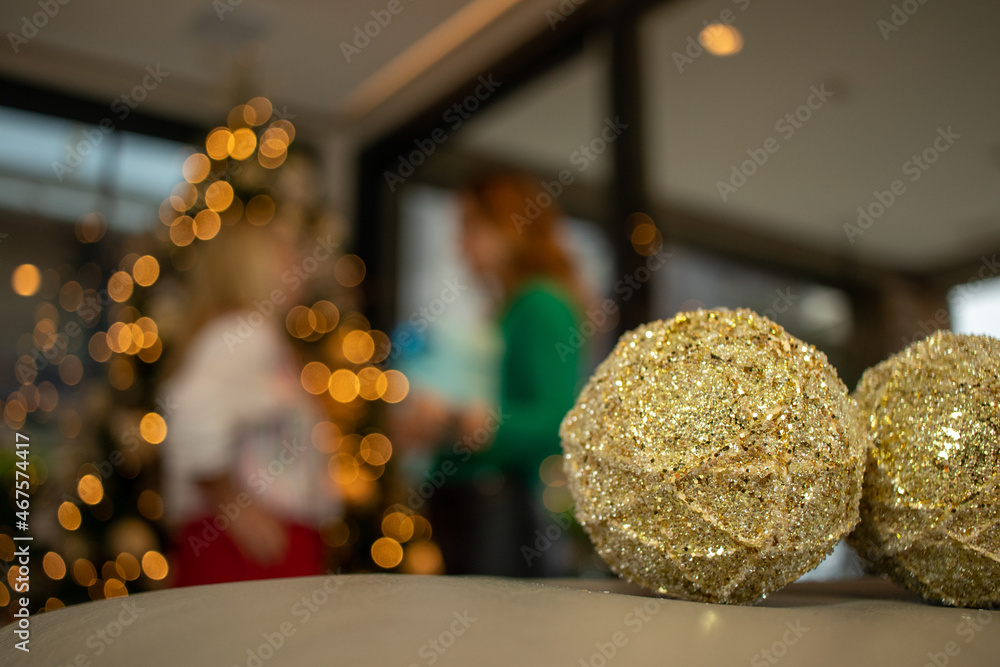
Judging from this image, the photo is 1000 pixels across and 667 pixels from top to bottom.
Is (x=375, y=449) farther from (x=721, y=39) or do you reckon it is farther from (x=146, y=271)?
→ (x=721, y=39)

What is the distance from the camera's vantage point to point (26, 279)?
9.95ft

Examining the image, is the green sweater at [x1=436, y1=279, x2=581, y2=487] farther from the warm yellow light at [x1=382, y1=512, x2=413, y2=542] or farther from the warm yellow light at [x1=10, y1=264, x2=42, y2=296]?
the warm yellow light at [x1=10, y1=264, x2=42, y2=296]

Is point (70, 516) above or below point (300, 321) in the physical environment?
below

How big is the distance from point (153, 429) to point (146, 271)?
0.63m

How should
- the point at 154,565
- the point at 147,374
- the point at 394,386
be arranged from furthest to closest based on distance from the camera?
1. the point at 394,386
2. the point at 147,374
3. the point at 154,565

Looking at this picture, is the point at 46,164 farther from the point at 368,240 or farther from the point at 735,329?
the point at 735,329

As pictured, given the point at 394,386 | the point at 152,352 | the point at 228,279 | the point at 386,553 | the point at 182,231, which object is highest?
the point at 182,231

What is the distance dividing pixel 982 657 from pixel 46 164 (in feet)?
11.6

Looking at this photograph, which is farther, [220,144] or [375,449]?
[375,449]

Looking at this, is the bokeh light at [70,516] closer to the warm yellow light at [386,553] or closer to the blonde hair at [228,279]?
the blonde hair at [228,279]

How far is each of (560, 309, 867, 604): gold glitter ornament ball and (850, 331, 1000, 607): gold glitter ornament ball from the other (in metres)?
0.03

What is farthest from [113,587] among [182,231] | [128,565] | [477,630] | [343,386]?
[477,630]

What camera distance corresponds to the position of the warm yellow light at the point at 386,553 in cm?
277

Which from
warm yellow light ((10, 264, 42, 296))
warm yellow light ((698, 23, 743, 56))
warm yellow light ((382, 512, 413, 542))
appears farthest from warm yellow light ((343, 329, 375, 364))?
warm yellow light ((698, 23, 743, 56))
